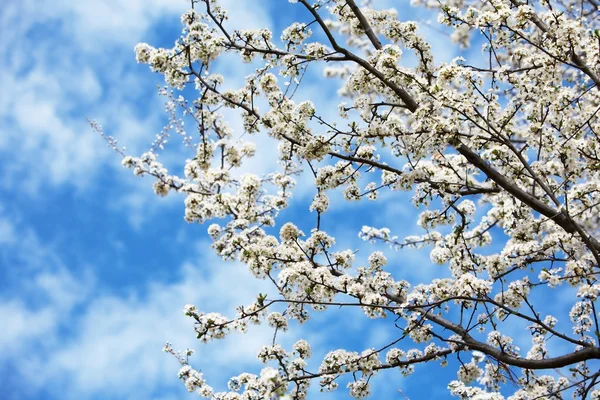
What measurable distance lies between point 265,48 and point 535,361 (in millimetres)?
5357

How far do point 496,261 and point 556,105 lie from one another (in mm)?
2222

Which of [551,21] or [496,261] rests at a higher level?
[551,21]

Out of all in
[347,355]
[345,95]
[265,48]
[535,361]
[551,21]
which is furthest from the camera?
[345,95]

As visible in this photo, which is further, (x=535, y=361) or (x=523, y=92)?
(x=523, y=92)

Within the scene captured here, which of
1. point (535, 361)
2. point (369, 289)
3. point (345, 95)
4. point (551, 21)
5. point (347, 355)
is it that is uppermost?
point (345, 95)

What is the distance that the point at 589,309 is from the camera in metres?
7.81

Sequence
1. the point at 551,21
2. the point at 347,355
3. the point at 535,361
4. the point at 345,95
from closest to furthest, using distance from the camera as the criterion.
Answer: the point at 535,361, the point at 347,355, the point at 551,21, the point at 345,95

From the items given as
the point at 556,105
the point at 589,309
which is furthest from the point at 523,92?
A: the point at 589,309

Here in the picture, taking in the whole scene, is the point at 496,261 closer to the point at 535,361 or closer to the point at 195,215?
the point at 535,361

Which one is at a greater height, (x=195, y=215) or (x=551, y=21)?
(x=551, y=21)

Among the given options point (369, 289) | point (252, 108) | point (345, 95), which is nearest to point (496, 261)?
point (369, 289)

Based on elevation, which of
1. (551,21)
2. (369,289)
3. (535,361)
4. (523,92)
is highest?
(551,21)

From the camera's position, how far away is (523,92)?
7.59 meters

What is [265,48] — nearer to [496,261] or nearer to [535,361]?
[496,261]
